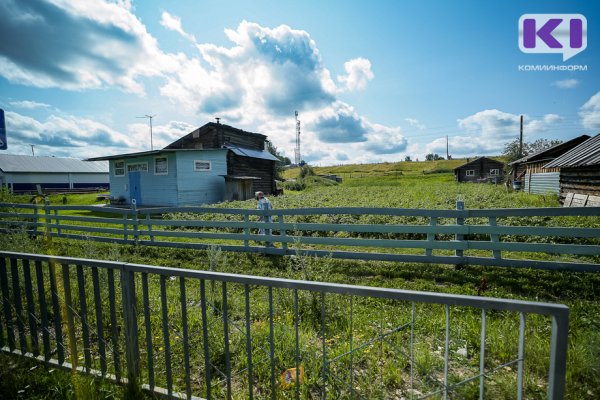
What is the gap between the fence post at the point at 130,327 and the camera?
2510 mm

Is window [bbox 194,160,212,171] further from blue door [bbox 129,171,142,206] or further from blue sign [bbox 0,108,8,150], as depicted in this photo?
blue sign [bbox 0,108,8,150]

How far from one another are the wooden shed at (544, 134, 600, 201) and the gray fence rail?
45.2 feet

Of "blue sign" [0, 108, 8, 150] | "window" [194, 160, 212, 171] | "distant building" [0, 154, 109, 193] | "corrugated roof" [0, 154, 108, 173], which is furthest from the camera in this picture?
"corrugated roof" [0, 154, 108, 173]

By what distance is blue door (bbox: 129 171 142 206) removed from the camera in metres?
22.8

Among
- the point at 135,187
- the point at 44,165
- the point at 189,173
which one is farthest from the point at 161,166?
the point at 44,165

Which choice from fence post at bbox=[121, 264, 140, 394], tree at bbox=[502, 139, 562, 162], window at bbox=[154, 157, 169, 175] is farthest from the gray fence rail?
tree at bbox=[502, 139, 562, 162]

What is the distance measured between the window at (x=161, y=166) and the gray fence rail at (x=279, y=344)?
18919 millimetres

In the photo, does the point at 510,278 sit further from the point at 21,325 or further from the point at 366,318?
the point at 21,325

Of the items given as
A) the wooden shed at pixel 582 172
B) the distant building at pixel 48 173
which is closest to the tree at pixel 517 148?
the wooden shed at pixel 582 172

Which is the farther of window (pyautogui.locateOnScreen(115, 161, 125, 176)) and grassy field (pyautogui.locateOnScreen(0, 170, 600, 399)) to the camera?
window (pyautogui.locateOnScreen(115, 161, 125, 176))

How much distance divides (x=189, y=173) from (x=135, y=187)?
474cm

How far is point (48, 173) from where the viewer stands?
50125 mm

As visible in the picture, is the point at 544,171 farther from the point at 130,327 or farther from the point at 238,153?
the point at 130,327

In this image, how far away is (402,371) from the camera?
9.83 feet
